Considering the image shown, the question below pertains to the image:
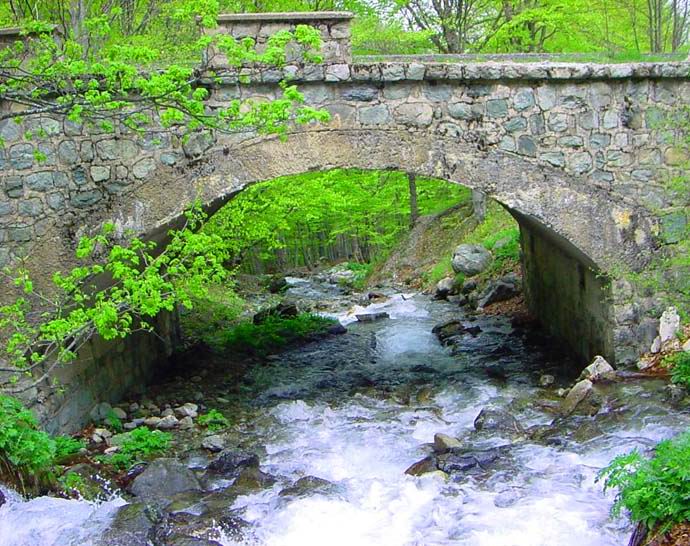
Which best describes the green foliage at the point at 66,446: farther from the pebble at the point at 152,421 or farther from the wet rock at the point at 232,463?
the wet rock at the point at 232,463

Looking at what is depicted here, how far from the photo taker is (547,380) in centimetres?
846

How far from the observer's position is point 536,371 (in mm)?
9047

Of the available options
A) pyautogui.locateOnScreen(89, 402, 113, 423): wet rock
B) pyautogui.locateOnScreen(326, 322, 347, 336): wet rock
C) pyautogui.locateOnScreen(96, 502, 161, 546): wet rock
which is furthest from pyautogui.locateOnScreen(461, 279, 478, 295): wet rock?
pyautogui.locateOnScreen(96, 502, 161, 546): wet rock

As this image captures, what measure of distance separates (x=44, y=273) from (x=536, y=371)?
5.39 metres

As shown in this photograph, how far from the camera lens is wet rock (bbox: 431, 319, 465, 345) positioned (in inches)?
450

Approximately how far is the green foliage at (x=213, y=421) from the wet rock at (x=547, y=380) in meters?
3.33

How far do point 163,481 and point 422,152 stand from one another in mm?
3564

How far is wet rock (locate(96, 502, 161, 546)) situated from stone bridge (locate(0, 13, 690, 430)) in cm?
255

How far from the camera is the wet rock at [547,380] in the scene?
838cm

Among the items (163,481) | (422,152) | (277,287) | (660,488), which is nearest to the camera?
(660,488)

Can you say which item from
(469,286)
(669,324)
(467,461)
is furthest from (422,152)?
(469,286)

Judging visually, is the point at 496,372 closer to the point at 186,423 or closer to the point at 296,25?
the point at 186,423

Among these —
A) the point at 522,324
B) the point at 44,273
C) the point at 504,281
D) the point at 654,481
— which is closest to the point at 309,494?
the point at 654,481

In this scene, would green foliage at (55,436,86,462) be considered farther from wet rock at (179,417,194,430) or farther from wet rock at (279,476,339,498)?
wet rock at (279,476,339,498)
